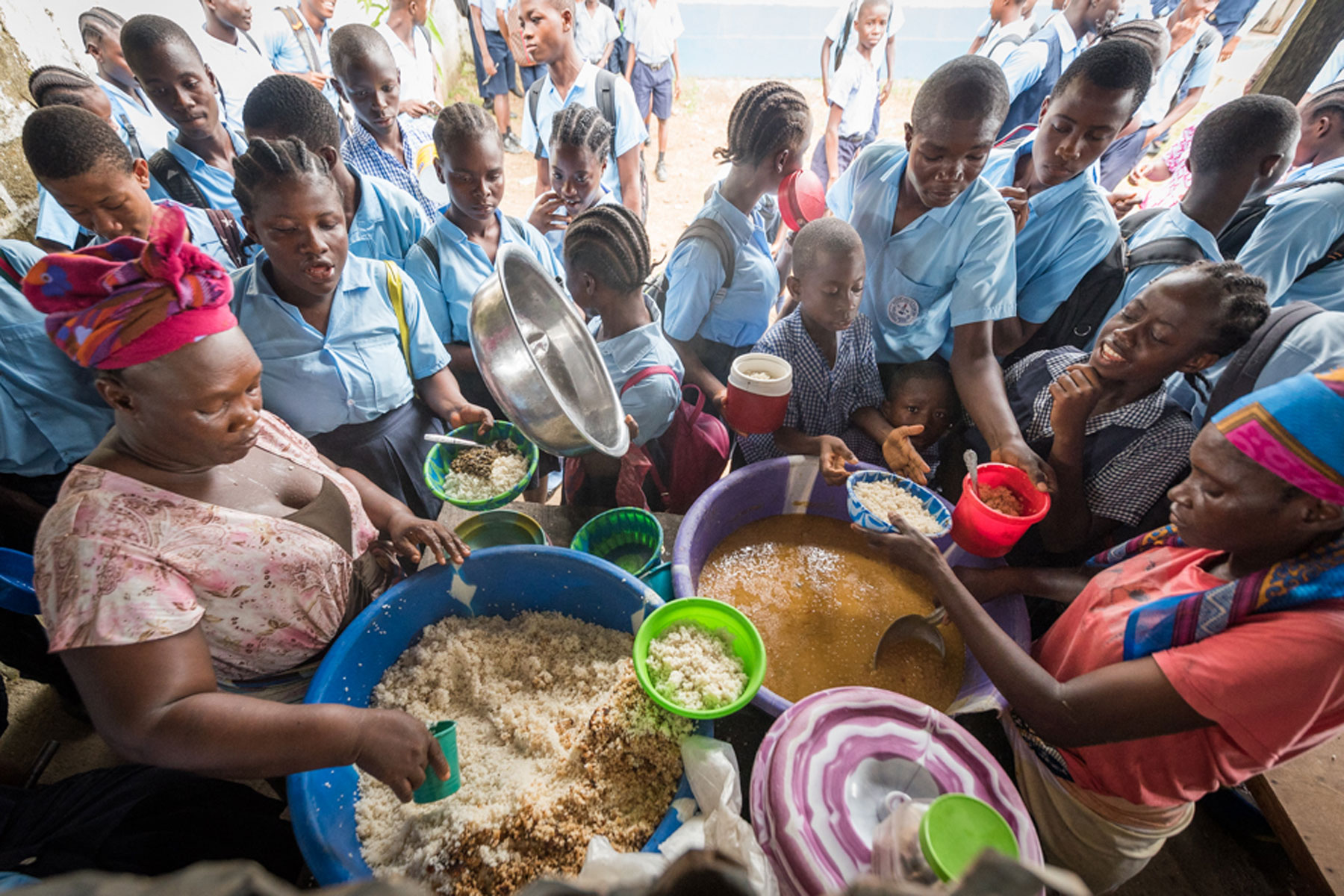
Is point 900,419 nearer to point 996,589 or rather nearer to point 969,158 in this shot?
point 996,589

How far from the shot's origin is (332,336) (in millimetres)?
Result: 2121

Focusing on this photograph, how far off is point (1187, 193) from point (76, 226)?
17.3 feet

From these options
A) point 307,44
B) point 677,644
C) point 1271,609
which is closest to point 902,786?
point 677,644

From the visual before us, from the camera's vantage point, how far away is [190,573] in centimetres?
131

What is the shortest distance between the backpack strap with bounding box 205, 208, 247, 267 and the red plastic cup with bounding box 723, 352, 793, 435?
2686mm

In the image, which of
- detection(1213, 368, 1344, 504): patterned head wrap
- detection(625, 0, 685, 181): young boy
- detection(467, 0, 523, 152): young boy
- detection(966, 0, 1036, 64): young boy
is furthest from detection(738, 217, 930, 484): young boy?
detection(467, 0, 523, 152): young boy

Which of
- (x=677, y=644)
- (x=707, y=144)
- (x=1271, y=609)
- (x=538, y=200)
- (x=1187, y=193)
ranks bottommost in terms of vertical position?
(x=707, y=144)

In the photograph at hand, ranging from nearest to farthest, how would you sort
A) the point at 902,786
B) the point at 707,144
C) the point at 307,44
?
the point at 902,786, the point at 307,44, the point at 707,144

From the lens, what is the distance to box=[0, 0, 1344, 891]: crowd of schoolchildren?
1211 millimetres

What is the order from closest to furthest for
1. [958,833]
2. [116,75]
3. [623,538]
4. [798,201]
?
[958,833], [623,538], [798,201], [116,75]

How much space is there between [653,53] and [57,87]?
6.04 meters

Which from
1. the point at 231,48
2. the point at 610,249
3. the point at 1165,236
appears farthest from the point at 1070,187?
the point at 231,48

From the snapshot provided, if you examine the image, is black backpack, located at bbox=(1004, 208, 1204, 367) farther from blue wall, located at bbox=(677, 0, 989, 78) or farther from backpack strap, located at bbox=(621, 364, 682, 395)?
blue wall, located at bbox=(677, 0, 989, 78)

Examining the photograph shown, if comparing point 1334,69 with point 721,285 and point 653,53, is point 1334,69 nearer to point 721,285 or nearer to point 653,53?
point 721,285
